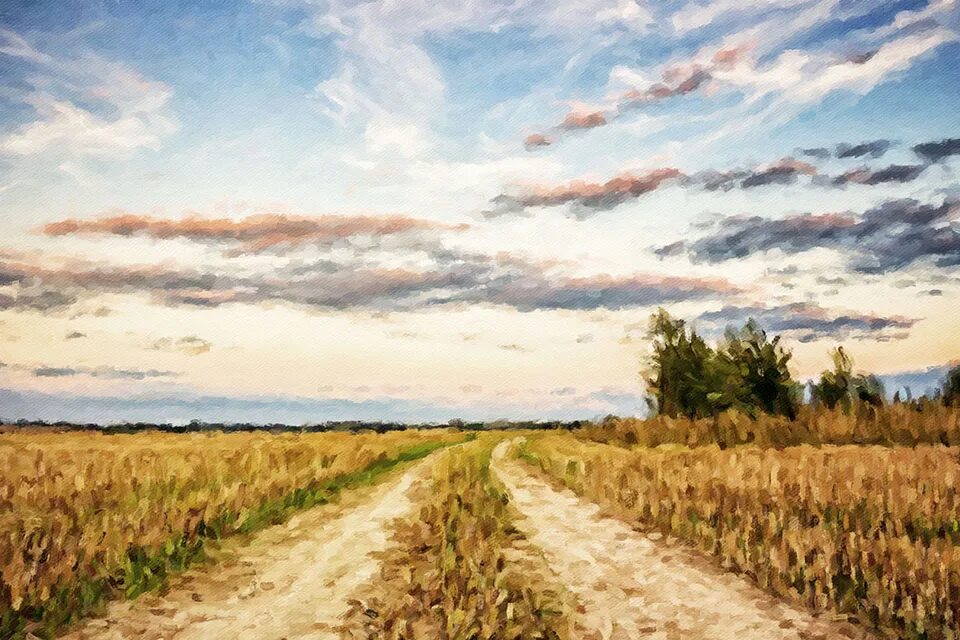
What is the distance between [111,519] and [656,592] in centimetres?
825

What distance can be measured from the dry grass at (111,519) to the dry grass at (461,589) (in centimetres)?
319

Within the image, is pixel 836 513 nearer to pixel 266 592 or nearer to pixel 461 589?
pixel 461 589

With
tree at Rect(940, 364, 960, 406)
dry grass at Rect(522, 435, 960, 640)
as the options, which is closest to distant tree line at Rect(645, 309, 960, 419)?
tree at Rect(940, 364, 960, 406)

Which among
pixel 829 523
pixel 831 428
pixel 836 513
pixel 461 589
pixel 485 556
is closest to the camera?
pixel 461 589

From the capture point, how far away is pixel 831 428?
41.8 metres

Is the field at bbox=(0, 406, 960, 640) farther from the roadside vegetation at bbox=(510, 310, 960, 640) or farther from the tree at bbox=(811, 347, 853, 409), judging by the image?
the tree at bbox=(811, 347, 853, 409)

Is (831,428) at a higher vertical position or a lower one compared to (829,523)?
higher

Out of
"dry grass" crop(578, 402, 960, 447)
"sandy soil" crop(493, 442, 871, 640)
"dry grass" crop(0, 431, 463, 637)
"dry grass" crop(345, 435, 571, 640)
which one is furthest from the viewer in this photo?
"dry grass" crop(578, 402, 960, 447)

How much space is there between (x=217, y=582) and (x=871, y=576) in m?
8.13

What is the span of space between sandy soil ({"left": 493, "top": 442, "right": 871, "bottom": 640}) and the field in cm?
4

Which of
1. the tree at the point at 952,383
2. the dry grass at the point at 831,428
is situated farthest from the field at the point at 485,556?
the tree at the point at 952,383

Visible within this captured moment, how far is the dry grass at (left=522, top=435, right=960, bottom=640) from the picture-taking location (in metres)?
7.83

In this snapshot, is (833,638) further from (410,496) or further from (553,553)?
(410,496)

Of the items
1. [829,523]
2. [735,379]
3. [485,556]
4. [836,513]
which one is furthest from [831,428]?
Result: [485,556]
